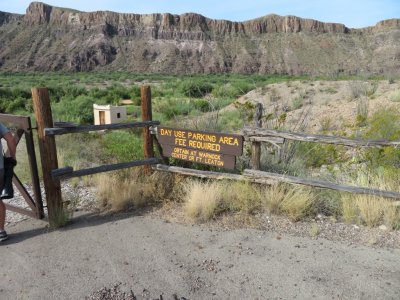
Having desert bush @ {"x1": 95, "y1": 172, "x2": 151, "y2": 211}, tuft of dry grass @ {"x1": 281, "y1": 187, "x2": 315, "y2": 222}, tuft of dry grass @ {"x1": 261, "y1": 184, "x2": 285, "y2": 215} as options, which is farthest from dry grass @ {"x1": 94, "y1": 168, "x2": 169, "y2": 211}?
tuft of dry grass @ {"x1": 281, "y1": 187, "x2": 315, "y2": 222}

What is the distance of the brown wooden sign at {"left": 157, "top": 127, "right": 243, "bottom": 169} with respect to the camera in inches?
211

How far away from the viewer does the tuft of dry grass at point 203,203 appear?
16.8 ft

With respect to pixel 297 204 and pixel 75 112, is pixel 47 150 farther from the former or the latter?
pixel 75 112

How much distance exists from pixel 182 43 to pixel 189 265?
93.3m

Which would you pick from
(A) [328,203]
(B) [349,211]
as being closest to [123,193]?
(A) [328,203]

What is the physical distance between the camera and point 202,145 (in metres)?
5.62

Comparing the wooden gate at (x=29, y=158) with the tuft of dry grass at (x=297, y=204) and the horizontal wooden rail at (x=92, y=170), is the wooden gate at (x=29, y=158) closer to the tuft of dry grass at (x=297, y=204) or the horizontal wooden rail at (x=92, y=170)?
the horizontal wooden rail at (x=92, y=170)

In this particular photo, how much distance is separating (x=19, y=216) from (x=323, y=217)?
435 cm

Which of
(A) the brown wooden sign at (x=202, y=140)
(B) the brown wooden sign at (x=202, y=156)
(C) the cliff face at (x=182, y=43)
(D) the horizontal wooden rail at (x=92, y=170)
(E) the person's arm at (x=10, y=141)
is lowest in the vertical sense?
(D) the horizontal wooden rail at (x=92, y=170)

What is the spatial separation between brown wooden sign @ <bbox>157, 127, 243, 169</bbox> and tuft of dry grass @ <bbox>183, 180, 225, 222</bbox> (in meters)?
0.44

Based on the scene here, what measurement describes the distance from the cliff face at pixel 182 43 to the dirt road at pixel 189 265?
76.2 meters

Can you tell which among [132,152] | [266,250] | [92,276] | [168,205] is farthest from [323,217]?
[132,152]

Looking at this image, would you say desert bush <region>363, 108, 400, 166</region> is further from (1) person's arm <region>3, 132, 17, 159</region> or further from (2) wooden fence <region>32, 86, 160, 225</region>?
(1) person's arm <region>3, 132, 17, 159</region>

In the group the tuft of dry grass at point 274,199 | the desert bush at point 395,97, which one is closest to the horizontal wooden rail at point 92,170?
the tuft of dry grass at point 274,199
